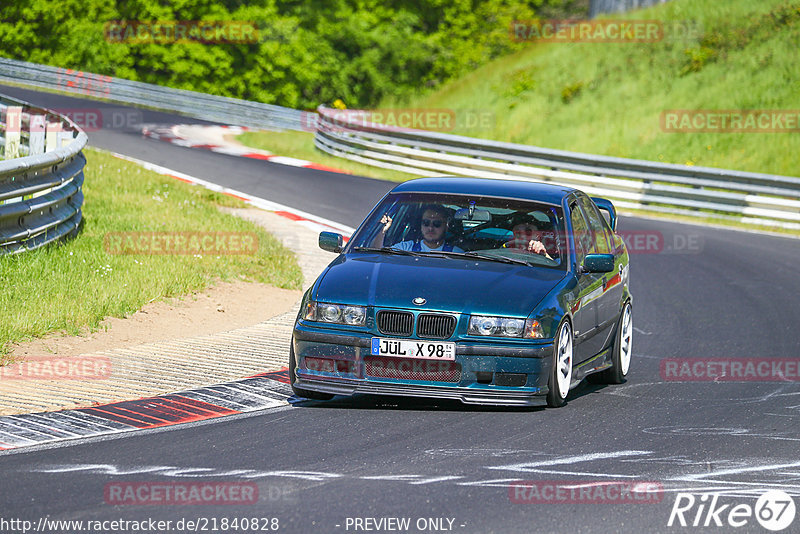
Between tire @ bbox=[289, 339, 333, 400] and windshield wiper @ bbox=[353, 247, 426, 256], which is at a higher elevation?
windshield wiper @ bbox=[353, 247, 426, 256]

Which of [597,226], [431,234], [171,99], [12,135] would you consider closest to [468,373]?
[431,234]

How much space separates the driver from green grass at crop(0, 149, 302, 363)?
3.12m

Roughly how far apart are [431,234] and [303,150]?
2458 cm

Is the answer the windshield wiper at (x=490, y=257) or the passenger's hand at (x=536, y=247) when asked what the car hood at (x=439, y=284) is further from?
the passenger's hand at (x=536, y=247)

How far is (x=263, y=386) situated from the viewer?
8773mm

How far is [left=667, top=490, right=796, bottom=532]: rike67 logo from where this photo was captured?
217 inches

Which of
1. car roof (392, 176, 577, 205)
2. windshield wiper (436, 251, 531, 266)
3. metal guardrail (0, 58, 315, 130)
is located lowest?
metal guardrail (0, 58, 315, 130)

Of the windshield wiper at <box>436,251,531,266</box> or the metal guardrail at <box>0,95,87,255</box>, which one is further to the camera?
the metal guardrail at <box>0,95,87,255</box>

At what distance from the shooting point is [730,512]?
5.67 meters

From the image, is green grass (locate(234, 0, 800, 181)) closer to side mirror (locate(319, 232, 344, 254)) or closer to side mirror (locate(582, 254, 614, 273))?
side mirror (locate(319, 232, 344, 254))

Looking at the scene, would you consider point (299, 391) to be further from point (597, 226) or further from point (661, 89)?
point (661, 89)

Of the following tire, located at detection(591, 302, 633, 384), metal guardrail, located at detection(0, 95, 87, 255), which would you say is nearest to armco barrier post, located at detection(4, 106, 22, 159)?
metal guardrail, located at detection(0, 95, 87, 255)

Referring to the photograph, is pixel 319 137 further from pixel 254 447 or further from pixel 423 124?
pixel 254 447

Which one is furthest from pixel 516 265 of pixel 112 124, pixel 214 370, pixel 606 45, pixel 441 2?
pixel 441 2
